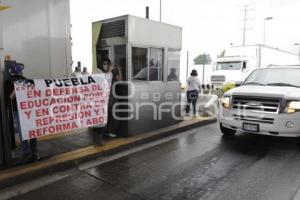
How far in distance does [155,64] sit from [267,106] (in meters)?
3.04

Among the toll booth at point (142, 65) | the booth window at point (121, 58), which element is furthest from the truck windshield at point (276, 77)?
the booth window at point (121, 58)

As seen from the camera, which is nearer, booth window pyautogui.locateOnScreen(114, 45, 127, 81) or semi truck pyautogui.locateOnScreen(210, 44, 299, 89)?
booth window pyautogui.locateOnScreen(114, 45, 127, 81)

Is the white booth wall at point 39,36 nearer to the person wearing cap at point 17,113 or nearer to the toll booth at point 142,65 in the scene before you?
the toll booth at point 142,65

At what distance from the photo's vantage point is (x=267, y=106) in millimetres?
5750

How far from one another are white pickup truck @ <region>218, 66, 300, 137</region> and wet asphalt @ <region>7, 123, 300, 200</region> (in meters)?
0.54

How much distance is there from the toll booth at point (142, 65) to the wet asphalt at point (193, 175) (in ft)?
3.56

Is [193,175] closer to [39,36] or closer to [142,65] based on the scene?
[142,65]

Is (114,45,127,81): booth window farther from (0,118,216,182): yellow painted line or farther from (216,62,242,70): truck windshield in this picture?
(216,62,242,70): truck windshield

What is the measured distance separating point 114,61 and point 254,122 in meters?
3.77

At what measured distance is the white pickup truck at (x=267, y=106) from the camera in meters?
5.54

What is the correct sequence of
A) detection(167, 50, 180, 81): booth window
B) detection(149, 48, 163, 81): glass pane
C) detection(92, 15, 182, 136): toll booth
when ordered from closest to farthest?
detection(92, 15, 182, 136): toll booth
detection(149, 48, 163, 81): glass pane
detection(167, 50, 180, 81): booth window

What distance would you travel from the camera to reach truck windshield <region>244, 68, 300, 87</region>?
6.56m

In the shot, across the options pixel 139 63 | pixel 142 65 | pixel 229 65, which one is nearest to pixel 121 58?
pixel 139 63

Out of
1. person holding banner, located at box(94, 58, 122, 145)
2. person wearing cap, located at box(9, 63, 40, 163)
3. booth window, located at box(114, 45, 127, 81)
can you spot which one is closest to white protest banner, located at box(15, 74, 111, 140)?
person wearing cap, located at box(9, 63, 40, 163)
